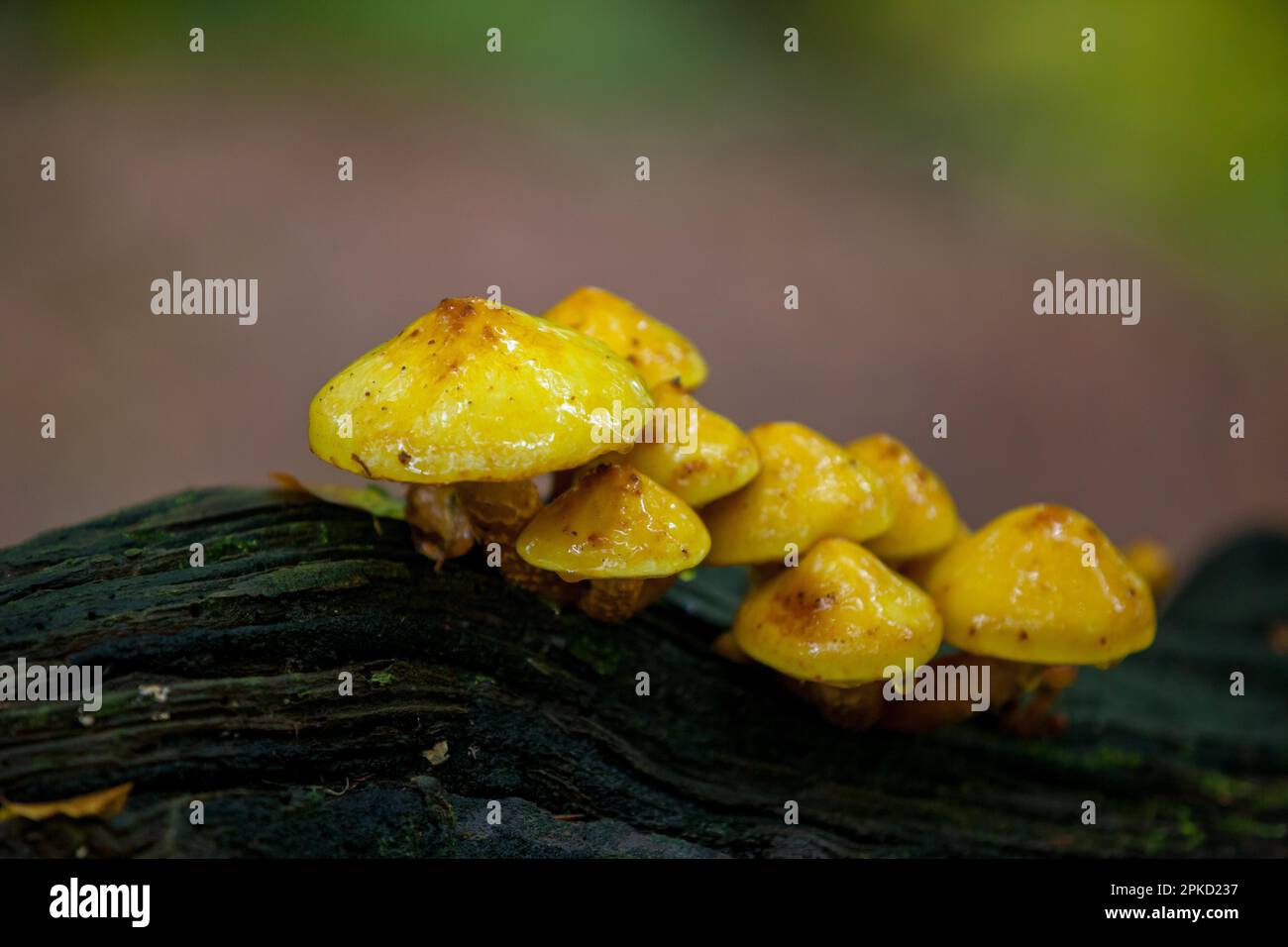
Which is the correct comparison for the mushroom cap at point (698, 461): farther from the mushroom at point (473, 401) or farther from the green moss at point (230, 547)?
the green moss at point (230, 547)

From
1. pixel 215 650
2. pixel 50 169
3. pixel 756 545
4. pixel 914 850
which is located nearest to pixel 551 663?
pixel 756 545

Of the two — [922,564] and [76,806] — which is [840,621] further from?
[76,806]

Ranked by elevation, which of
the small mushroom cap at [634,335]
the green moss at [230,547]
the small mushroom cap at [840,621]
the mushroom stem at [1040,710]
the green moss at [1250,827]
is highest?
the small mushroom cap at [634,335]

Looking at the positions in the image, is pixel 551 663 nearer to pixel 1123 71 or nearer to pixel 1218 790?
pixel 1218 790

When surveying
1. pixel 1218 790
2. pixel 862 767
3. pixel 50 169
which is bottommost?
pixel 1218 790

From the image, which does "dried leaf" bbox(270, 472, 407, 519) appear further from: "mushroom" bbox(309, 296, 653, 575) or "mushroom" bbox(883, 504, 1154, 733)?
"mushroom" bbox(883, 504, 1154, 733)

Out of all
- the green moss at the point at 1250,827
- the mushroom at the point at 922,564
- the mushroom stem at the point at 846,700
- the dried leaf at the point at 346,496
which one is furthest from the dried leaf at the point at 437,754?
the green moss at the point at 1250,827
